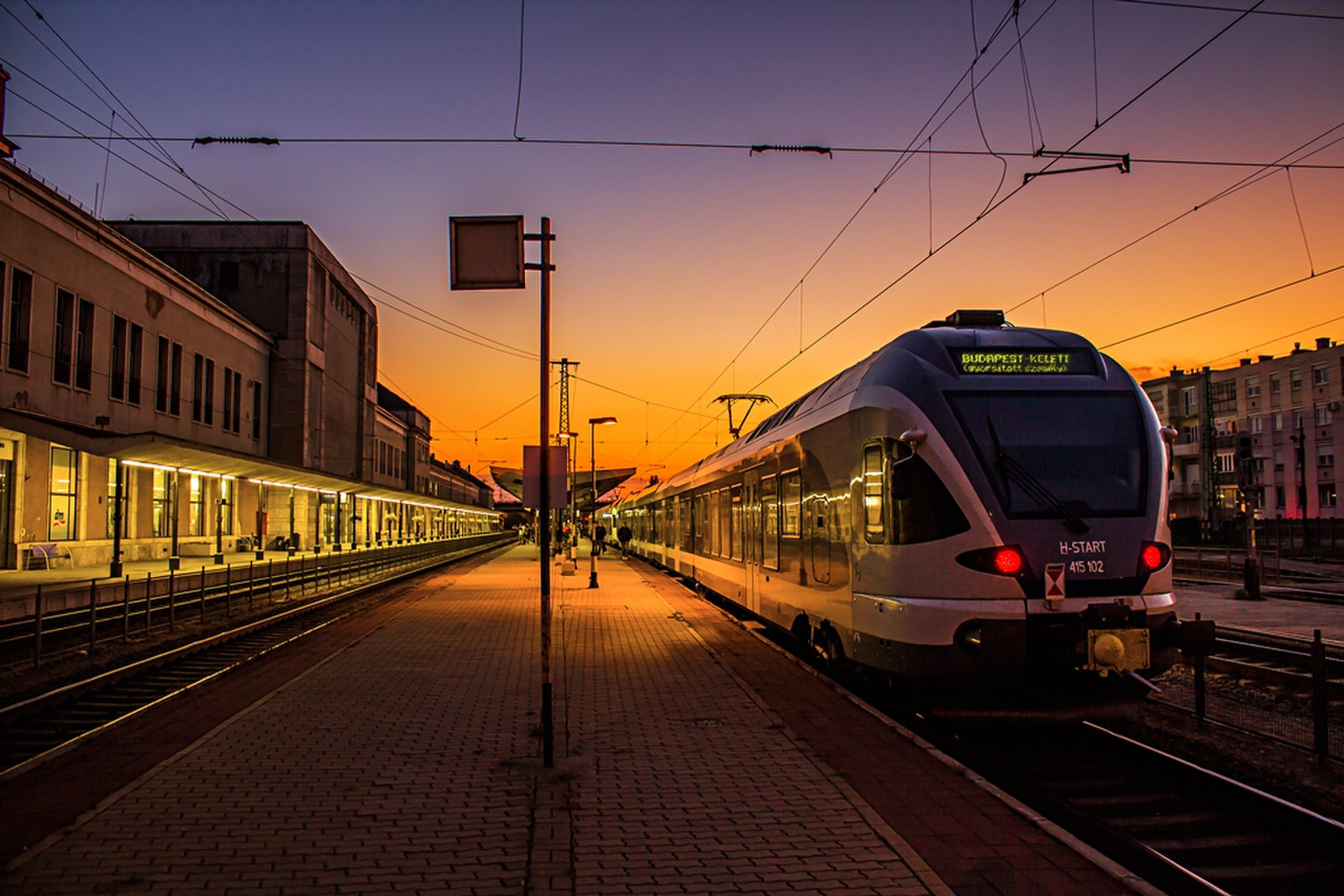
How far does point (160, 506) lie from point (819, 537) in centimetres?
3132

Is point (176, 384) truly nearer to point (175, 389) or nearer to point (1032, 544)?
point (175, 389)

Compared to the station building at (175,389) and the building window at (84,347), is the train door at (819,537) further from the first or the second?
the building window at (84,347)

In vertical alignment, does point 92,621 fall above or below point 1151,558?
below

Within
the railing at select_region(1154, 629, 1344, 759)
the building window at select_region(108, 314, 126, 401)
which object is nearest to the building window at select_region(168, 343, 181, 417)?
the building window at select_region(108, 314, 126, 401)

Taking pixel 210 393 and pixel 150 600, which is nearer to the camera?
pixel 150 600

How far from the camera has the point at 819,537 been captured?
1046 centimetres

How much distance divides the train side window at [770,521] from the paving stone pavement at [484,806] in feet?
9.06

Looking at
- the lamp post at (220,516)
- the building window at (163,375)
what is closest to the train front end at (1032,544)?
the lamp post at (220,516)

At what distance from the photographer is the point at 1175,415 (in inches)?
2869

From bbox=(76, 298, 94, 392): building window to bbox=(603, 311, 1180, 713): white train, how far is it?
93.1 feet

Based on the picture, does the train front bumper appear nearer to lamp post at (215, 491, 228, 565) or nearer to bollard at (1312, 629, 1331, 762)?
bollard at (1312, 629, 1331, 762)

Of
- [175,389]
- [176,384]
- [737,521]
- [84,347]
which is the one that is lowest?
[737,521]

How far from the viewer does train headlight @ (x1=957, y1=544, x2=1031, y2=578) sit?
25.1 ft

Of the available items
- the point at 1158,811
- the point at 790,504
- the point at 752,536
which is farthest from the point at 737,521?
the point at 1158,811
